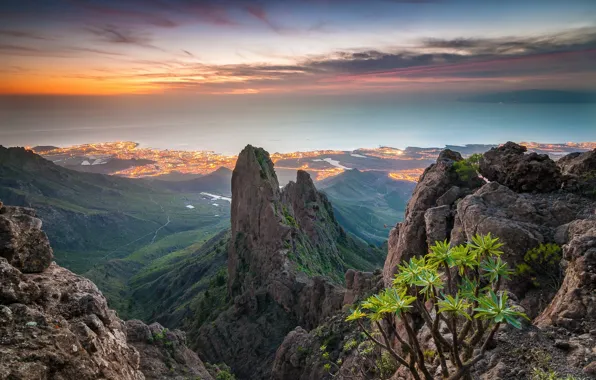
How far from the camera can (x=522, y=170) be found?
3030 cm

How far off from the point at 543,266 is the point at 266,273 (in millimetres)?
62525

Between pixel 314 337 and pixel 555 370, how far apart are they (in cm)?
3585

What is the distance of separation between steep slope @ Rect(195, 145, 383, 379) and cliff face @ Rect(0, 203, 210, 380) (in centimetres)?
4284

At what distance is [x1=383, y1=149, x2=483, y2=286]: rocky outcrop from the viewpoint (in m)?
31.7

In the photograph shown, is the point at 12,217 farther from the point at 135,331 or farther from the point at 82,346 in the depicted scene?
the point at 135,331

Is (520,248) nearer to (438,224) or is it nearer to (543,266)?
(543,266)

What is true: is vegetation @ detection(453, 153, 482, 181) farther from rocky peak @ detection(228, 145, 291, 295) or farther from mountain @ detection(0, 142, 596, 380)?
rocky peak @ detection(228, 145, 291, 295)

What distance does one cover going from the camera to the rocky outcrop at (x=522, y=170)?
29.2 metres

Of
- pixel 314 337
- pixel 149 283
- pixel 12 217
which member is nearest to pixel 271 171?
pixel 314 337

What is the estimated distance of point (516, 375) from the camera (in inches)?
573

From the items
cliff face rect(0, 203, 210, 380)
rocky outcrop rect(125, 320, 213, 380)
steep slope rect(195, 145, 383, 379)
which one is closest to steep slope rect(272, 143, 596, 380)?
rocky outcrop rect(125, 320, 213, 380)

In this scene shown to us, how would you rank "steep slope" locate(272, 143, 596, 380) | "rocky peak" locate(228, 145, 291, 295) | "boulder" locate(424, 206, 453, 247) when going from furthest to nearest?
"rocky peak" locate(228, 145, 291, 295) < "boulder" locate(424, 206, 453, 247) < "steep slope" locate(272, 143, 596, 380)

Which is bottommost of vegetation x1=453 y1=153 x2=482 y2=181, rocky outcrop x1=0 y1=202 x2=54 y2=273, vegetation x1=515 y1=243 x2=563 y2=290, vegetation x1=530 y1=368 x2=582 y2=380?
vegetation x1=530 y1=368 x2=582 y2=380

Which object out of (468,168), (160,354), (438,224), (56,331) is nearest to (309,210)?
(468,168)
